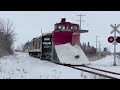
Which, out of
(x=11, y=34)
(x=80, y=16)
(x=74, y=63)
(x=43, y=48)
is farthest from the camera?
(x=11, y=34)

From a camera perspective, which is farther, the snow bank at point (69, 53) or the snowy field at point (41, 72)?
the snow bank at point (69, 53)

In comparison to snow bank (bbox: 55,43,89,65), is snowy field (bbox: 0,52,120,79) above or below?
below

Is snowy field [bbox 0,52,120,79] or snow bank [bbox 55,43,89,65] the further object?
snow bank [bbox 55,43,89,65]

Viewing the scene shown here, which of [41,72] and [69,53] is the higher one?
[69,53]

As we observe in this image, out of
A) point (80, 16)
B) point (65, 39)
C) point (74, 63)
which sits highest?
point (80, 16)

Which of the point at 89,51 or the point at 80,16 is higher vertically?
the point at 80,16

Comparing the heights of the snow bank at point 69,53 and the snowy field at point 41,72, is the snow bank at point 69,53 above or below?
above

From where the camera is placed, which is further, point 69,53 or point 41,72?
point 69,53
